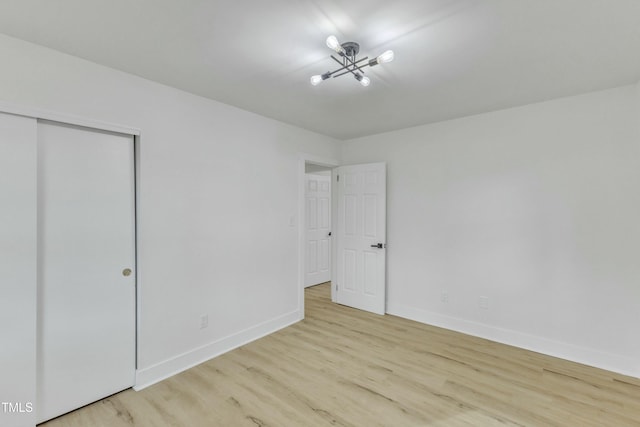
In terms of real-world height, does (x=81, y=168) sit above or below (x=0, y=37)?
below

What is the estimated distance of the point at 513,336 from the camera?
3021 millimetres

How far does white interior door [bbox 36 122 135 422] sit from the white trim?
59 mm

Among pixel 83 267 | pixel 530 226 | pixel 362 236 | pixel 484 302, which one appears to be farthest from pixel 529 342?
pixel 83 267

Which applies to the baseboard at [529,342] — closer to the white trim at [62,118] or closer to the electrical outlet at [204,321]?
the electrical outlet at [204,321]

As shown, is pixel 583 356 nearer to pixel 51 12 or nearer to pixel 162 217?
pixel 162 217

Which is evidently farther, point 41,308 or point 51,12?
point 41,308

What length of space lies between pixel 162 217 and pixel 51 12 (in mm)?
1461

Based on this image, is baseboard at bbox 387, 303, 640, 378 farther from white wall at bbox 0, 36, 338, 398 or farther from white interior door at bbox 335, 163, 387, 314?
white wall at bbox 0, 36, 338, 398

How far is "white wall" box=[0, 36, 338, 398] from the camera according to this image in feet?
6.67

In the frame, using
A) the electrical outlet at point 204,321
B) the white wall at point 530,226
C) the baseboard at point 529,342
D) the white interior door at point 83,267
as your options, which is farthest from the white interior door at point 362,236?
the white interior door at point 83,267

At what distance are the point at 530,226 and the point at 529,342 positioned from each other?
47.3 inches

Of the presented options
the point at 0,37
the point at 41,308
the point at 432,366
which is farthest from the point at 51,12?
the point at 432,366

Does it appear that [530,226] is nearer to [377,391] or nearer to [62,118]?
[377,391]

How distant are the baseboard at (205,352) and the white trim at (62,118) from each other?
1945mm
